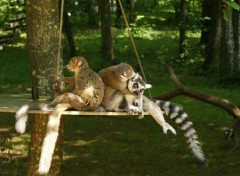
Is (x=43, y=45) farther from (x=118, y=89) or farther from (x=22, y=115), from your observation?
(x=22, y=115)

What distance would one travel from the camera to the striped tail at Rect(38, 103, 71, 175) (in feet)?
13.6

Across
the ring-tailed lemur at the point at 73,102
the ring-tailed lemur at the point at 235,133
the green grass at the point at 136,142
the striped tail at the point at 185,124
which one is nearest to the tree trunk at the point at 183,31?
the green grass at the point at 136,142

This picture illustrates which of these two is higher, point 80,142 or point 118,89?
point 118,89

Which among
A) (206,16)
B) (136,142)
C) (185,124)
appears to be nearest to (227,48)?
(136,142)

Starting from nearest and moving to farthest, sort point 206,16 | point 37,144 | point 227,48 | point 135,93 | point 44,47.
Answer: point 135,93 < point 37,144 < point 44,47 < point 227,48 < point 206,16

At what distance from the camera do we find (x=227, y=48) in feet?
56.9

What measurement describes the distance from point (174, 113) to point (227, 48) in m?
12.4

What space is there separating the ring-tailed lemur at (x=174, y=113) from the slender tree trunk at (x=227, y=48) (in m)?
12.0

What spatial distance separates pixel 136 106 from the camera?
487 centimetres

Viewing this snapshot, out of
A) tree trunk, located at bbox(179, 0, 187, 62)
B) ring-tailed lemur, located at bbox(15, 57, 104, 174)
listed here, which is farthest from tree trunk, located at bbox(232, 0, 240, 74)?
ring-tailed lemur, located at bbox(15, 57, 104, 174)

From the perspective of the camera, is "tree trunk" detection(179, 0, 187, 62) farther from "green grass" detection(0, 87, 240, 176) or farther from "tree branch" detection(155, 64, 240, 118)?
"tree branch" detection(155, 64, 240, 118)

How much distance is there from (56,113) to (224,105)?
6.74 m

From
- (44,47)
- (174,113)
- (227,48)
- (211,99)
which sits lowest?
(227,48)

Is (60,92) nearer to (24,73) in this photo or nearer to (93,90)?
(93,90)
